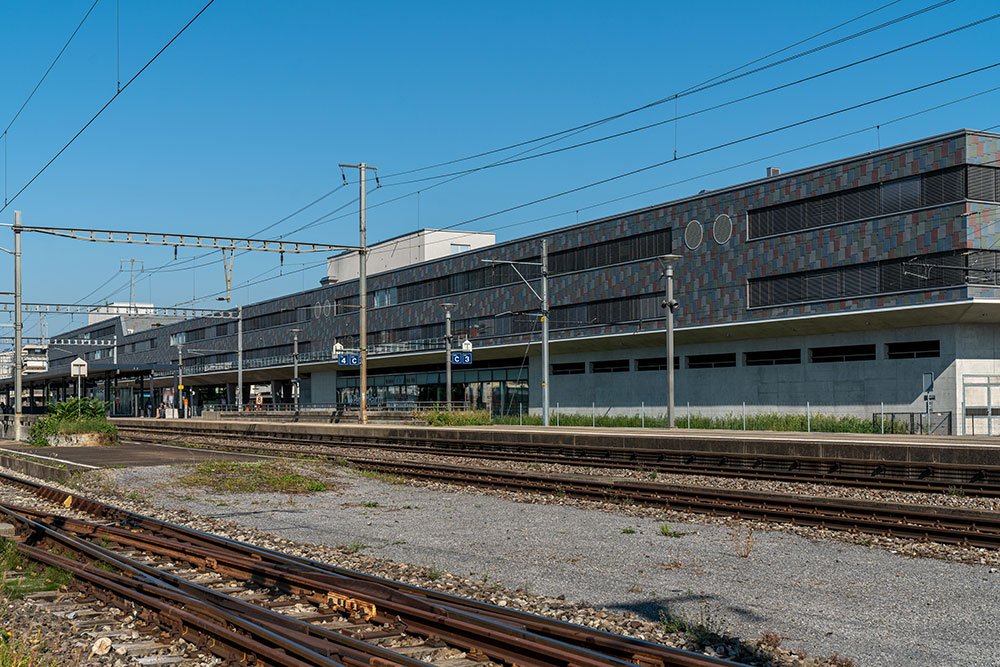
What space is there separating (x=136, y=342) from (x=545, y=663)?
129628 mm

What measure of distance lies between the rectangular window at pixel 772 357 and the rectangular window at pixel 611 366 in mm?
7928

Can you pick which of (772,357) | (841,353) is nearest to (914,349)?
(841,353)

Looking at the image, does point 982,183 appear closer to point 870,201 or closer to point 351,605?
point 870,201

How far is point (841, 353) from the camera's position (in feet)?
131

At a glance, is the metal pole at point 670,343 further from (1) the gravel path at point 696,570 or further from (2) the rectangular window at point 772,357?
(1) the gravel path at point 696,570

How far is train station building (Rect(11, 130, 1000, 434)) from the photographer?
35250mm

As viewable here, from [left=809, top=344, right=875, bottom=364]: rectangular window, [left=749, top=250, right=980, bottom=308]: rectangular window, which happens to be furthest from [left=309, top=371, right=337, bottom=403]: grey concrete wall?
[left=809, top=344, right=875, bottom=364]: rectangular window

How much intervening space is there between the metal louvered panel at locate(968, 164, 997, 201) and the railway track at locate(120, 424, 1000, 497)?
16844mm

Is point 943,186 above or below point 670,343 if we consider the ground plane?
above

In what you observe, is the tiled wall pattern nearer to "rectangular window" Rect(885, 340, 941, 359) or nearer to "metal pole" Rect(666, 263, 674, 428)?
"rectangular window" Rect(885, 340, 941, 359)

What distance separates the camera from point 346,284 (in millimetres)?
77438

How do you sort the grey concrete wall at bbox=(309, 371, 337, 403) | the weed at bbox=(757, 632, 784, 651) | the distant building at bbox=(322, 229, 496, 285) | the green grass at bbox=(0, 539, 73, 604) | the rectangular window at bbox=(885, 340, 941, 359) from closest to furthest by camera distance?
the weed at bbox=(757, 632, 784, 651)
the green grass at bbox=(0, 539, 73, 604)
the rectangular window at bbox=(885, 340, 941, 359)
the distant building at bbox=(322, 229, 496, 285)
the grey concrete wall at bbox=(309, 371, 337, 403)

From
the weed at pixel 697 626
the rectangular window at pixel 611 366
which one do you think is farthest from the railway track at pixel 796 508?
the rectangular window at pixel 611 366

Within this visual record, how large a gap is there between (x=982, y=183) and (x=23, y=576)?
3517 cm
